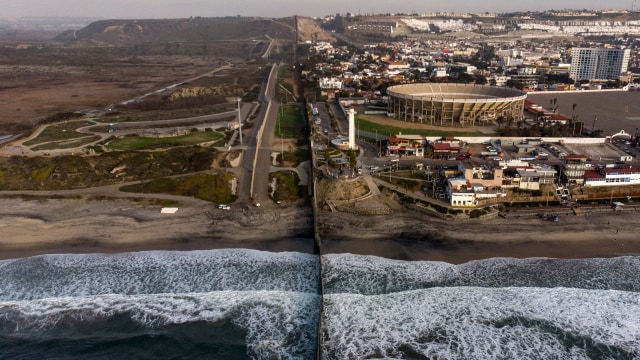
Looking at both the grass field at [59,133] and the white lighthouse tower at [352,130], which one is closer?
the white lighthouse tower at [352,130]

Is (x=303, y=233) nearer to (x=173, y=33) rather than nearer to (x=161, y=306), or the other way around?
(x=161, y=306)

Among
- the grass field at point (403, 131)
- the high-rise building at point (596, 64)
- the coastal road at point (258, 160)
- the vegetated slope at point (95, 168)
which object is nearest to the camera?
the coastal road at point (258, 160)

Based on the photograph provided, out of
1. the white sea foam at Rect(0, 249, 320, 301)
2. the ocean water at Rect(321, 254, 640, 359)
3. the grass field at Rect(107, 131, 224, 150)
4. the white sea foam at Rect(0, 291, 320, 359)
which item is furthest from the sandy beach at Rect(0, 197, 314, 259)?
the grass field at Rect(107, 131, 224, 150)

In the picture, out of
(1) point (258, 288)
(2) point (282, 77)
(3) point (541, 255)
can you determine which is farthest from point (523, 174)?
(2) point (282, 77)

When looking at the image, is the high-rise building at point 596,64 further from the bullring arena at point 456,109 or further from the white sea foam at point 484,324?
the white sea foam at point 484,324

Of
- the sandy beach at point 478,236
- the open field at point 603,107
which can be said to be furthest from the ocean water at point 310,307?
the open field at point 603,107

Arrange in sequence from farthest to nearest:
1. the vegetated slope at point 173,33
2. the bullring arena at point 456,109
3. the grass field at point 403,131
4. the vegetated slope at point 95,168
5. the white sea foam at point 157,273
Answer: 1. the vegetated slope at point 173,33
2. the bullring arena at point 456,109
3. the grass field at point 403,131
4. the vegetated slope at point 95,168
5. the white sea foam at point 157,273

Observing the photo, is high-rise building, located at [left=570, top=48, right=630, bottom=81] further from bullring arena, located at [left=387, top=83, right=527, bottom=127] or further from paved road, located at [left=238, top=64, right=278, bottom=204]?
paved road, located at [left=238, top=64, right=278, bottom=204]
